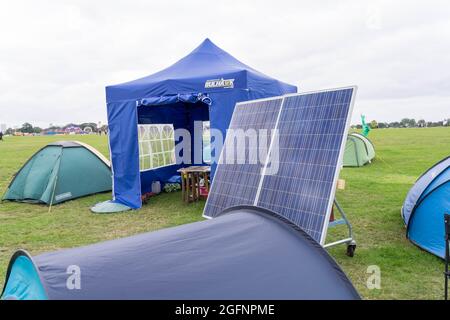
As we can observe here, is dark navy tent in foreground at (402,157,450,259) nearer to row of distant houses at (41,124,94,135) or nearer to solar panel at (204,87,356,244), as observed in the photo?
solar panel at (204,87,356,244)

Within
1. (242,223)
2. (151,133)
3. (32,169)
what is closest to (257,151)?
(242,223)

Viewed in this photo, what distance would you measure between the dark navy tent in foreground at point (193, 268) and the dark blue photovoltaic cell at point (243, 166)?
8.64ft

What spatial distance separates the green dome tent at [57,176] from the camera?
30.2 ft

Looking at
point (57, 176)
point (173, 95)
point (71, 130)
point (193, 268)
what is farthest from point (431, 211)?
point (71, 130)

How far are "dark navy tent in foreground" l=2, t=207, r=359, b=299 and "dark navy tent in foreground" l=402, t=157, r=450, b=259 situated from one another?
10.9 ft

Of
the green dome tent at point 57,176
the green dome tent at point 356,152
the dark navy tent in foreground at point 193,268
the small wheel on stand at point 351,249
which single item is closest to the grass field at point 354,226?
the small wheel on stand at point 351,249

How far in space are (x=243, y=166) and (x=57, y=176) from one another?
18.8ft

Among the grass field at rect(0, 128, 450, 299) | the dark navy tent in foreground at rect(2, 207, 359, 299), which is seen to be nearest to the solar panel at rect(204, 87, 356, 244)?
the grass field at rect(0, 128, 450, 299)

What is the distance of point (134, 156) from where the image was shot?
8.58 m

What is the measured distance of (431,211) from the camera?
5121mm

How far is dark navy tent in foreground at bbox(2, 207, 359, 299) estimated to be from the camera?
6.12ft

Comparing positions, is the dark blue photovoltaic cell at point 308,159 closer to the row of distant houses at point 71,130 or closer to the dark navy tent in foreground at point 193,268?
the dark navy tent in foreground at point 193,268

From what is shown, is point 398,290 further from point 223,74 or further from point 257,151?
point 223,74
